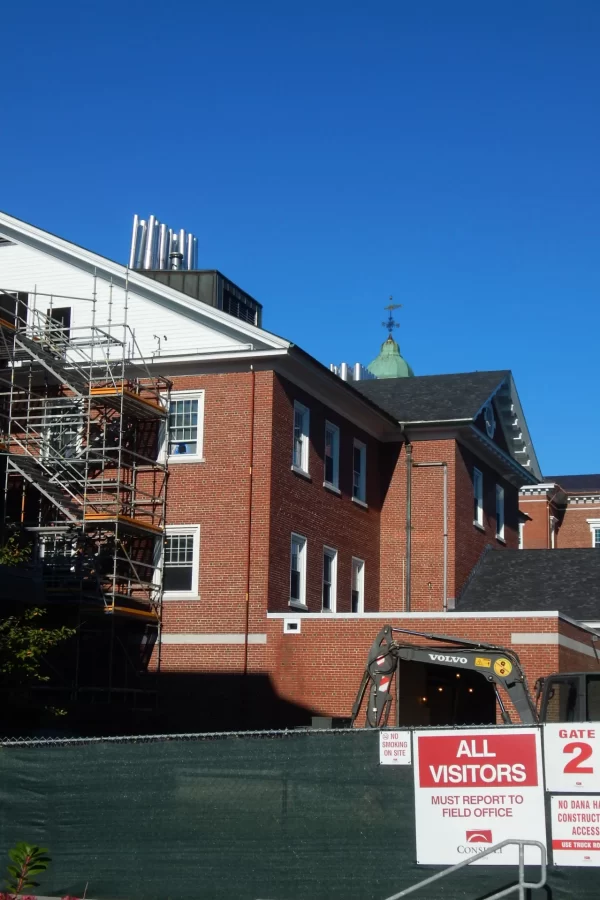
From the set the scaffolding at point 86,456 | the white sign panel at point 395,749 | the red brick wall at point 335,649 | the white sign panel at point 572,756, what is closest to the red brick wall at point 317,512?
the red brick wall at point 335,649

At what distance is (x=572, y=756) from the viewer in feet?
39.5

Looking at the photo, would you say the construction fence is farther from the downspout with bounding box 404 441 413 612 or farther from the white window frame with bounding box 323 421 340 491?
the downspout with bounding box 404 441 413 612

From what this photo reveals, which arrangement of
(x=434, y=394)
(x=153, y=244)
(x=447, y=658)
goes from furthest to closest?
(x=153, y=244) → (x=434, y=394) → (x=447, y=658)

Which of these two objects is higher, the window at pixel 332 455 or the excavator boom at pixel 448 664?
the window at pixel 332 455

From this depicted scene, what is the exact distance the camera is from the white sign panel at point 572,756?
1194 cm

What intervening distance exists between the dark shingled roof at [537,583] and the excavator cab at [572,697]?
15.5 metres

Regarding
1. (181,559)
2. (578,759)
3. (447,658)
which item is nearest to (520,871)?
(578,759)

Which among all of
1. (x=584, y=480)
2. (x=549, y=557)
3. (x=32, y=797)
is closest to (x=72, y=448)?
(x=549, y=557)

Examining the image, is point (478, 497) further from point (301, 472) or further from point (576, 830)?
point (576, 830)

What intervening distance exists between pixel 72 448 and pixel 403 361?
41.1 m

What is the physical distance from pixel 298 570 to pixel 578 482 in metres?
42.6

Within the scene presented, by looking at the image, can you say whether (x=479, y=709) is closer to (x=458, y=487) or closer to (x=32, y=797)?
(x=458, y=487)

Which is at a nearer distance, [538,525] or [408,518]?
[408,518]

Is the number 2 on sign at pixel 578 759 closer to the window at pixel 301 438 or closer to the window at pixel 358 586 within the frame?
the window at pixel 301 438
